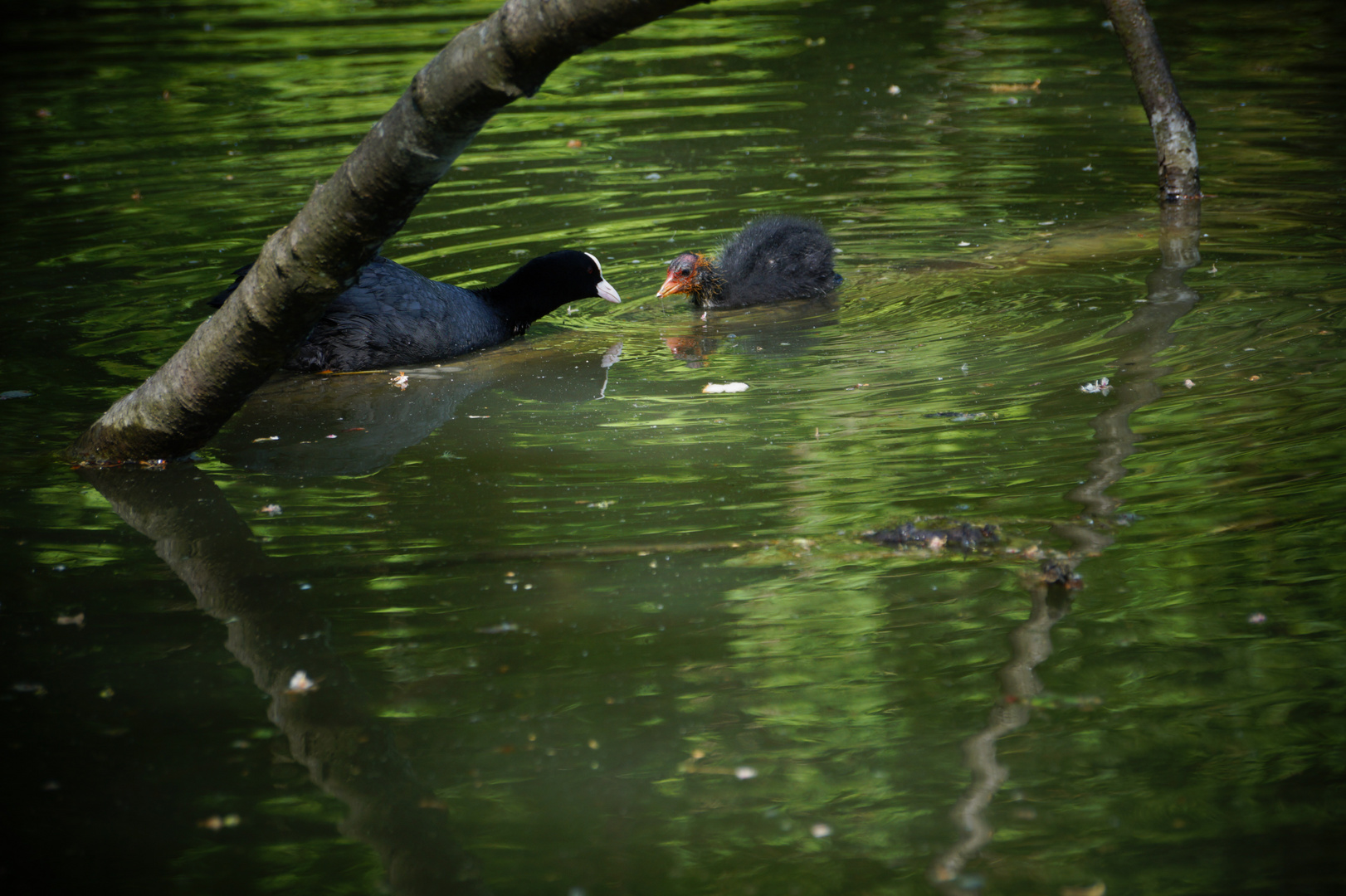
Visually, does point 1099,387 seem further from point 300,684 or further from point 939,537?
point 300,684

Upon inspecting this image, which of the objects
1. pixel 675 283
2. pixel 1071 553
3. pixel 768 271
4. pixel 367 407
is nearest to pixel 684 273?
pixel 675 283

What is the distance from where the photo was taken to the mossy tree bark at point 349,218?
145 inches

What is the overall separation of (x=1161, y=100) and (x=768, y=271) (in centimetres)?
329

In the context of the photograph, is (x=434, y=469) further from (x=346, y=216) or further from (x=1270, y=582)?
(x=1270, y=582)

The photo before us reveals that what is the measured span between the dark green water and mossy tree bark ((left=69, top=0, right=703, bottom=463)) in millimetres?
306

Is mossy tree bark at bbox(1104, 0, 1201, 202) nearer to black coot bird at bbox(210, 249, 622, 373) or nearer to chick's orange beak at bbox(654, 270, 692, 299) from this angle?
chick's orange beak at bbox(654, 270, 692, 299)

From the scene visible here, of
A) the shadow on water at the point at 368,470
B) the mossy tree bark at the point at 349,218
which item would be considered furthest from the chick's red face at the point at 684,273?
the mossy tree bark at the point at 349,218

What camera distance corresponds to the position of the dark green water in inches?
126

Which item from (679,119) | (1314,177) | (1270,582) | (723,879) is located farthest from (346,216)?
(679,119)

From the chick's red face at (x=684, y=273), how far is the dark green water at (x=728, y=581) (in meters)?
0.32

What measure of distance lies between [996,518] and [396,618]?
2.16 m

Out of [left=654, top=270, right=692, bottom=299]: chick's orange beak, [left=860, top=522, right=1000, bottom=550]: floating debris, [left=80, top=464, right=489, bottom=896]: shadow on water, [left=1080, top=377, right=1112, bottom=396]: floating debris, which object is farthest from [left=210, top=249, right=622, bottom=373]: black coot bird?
[left=860, top=522, right=1000, bottom=550]: floating debris

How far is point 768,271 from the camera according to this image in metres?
8.12

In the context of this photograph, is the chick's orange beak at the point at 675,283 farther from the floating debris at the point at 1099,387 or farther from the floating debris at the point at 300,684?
the floating debris at the point at 300,684
